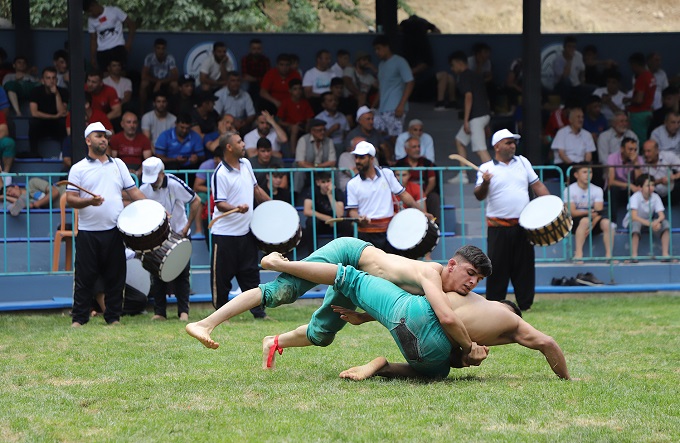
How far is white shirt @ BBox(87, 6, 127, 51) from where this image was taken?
18.0 metres

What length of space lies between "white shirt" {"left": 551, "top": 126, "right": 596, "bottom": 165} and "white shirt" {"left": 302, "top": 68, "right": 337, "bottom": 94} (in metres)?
3.78

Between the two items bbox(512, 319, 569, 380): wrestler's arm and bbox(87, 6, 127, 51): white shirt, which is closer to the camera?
bbox(512, 319, 569, 380): wrestler's arm

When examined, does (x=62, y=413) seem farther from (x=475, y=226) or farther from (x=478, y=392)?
(x=475, y=226)

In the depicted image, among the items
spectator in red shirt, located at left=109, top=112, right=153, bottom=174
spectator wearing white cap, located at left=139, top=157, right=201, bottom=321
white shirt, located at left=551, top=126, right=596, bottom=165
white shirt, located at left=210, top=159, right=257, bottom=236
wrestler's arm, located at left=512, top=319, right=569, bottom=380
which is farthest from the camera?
white shirt, located at left=551, top=126, right=596, bottom=165

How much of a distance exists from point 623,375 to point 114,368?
358 cm

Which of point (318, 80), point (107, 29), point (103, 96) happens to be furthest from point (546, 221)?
point (107, 29)

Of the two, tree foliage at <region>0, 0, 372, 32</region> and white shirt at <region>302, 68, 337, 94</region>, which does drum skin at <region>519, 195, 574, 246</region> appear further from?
tree foliage at <region>0, 0, 372, 32</region>

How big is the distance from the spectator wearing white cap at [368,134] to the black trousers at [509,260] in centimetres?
425

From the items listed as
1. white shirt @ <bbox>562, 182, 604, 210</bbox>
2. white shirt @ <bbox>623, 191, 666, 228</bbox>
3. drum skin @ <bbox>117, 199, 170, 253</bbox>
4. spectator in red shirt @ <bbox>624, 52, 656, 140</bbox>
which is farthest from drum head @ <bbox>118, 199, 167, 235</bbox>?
spectator in red shirt @ <bbox>624, 52, 656, 140</bbox>

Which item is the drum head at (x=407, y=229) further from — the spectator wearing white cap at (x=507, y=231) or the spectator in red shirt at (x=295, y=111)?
the spectator in red shirt at (x=295, y=111)

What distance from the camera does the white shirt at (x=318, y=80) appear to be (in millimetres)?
18516

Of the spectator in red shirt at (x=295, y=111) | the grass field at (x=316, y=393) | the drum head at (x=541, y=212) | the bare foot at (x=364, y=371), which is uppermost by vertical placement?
the spectator in red shirt at (x=295, y=111)

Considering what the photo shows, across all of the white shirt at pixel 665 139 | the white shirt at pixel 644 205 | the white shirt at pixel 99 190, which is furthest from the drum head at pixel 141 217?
the white shirt at pixel 665 139

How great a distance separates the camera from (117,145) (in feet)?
52.0
